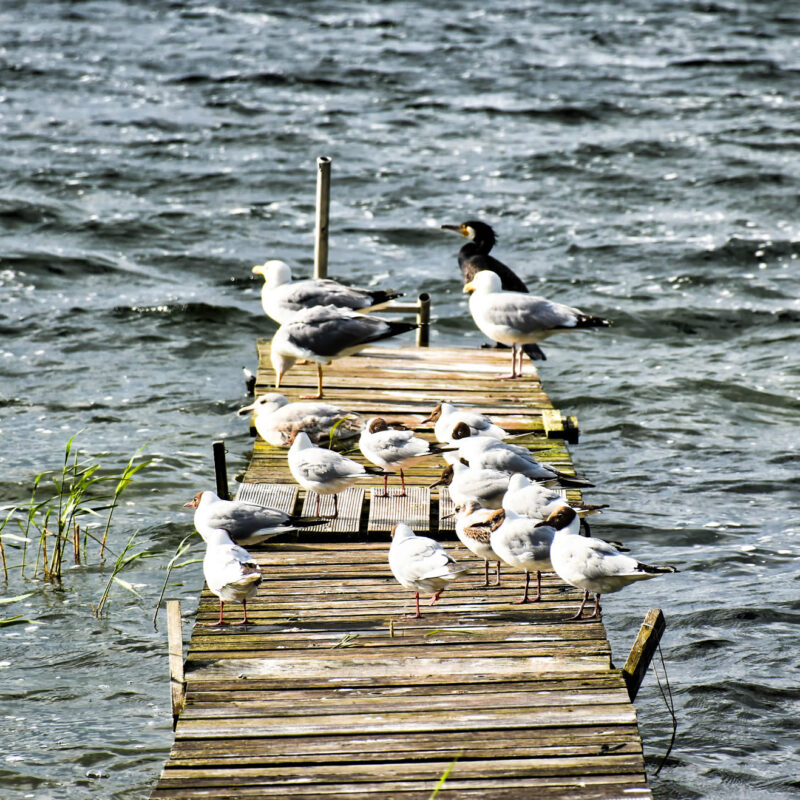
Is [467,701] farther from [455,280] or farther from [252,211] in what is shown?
[252,211]

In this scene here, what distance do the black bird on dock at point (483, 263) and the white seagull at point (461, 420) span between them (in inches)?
96.2

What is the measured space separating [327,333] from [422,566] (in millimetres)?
3926

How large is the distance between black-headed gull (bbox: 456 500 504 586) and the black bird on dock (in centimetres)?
427

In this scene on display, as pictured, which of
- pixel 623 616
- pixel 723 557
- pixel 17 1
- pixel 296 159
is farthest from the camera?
pixel 17 1

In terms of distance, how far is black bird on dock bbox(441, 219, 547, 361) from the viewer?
1261cm

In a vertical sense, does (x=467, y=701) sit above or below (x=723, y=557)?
above

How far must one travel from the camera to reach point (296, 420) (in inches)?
365

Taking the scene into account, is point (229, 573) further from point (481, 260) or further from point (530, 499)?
point (481, 260)

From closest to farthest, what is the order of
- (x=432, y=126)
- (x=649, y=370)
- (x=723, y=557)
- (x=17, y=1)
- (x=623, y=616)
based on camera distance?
(x=623, y=616) → (x=723, y=557) → (x=649, y=370) → (x=432, y=126) → (x=17, y=1)

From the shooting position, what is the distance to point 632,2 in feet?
117

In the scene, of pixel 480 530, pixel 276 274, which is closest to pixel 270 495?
pixel 480 530

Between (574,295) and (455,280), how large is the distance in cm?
169

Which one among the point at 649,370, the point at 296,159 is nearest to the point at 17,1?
the point at 296,159

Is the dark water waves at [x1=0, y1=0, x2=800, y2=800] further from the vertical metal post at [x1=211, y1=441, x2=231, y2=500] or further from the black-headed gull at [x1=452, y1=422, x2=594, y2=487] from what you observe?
the black-headed gull at [x1=452, y1=422, x2=594, y2=487]
